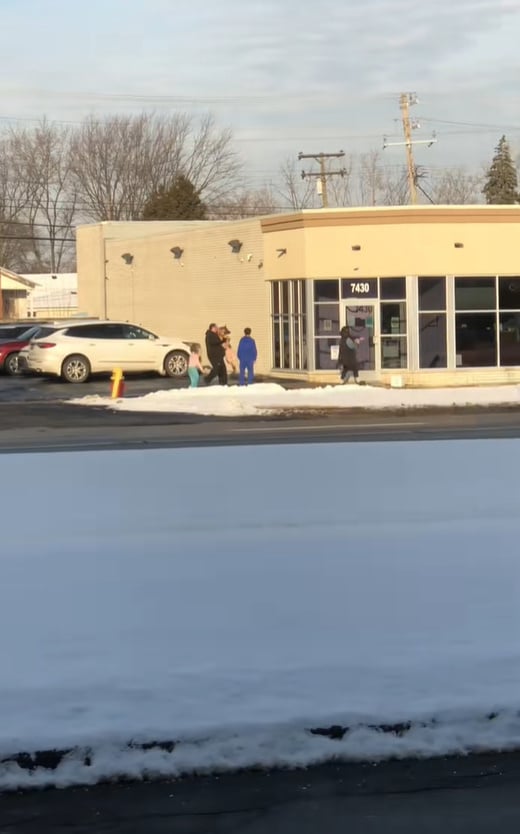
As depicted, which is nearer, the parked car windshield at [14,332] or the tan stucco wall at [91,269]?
the parked car windshield at [14,332]

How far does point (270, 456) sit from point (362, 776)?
19.6ft

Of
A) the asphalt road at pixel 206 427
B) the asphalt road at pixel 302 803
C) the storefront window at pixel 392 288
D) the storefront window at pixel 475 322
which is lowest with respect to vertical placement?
the asphalt road at pixel 302 803

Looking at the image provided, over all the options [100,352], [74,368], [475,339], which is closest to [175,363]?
[100,352]

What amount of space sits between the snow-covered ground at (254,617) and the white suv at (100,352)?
23074 mm

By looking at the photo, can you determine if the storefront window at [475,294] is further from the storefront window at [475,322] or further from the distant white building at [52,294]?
the distant white building at [52,294]

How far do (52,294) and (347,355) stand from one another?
2536 inches

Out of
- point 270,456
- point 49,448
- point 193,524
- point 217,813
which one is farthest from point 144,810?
point 49,448

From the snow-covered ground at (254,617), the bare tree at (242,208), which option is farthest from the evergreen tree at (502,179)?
the snow-covered ground at (254,617)

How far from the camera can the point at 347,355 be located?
102ft

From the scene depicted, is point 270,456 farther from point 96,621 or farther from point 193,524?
point 96,621

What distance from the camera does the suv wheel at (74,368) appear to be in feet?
108

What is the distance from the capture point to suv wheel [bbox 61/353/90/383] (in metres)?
32.9

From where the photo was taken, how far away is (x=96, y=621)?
6.45 m

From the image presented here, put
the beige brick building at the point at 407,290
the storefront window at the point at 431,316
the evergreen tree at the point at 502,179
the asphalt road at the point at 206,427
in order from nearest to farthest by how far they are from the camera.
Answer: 1. the asphalt road at the point at 206,427
2. the beige brick building at the point at 407,290
3. the storefront window at the point at 431,316
4. the evergreen tree at the point at 502,179
